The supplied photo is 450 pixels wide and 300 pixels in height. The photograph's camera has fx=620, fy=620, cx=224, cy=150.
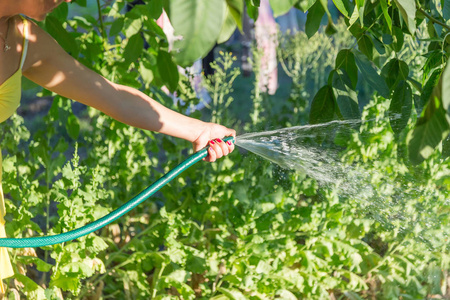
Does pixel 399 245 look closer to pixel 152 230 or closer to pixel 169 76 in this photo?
pixel 152 230

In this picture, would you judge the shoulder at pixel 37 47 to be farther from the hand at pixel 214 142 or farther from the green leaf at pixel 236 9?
the green leaf at pixel 236 9

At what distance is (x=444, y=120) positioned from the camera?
76cm

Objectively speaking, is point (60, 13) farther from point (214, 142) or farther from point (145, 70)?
point (214, 142)

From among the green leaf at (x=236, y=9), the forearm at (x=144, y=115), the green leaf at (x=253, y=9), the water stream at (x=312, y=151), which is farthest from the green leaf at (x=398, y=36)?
the green leaf at (x=236, y=9)

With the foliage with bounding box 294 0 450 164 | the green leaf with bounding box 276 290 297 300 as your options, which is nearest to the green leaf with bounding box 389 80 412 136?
the foliage with bounding box 294 0 450 164

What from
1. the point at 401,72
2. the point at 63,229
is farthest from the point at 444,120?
the point at 63,229

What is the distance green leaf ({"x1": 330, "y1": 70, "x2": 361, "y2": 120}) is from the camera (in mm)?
1567

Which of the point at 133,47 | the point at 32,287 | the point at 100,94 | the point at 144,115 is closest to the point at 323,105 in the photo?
the point at 144,115

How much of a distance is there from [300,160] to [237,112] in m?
3.37

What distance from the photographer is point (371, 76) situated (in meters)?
1.57

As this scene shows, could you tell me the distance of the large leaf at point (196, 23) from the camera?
0.59m

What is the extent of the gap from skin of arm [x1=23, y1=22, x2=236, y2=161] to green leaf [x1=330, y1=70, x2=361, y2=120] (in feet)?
1.09

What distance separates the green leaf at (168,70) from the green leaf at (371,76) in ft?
2.55

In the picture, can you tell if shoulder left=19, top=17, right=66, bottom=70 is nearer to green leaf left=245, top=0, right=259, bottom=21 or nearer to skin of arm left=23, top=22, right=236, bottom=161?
skin of arm left=23, top=22, right=236, bottom=161
